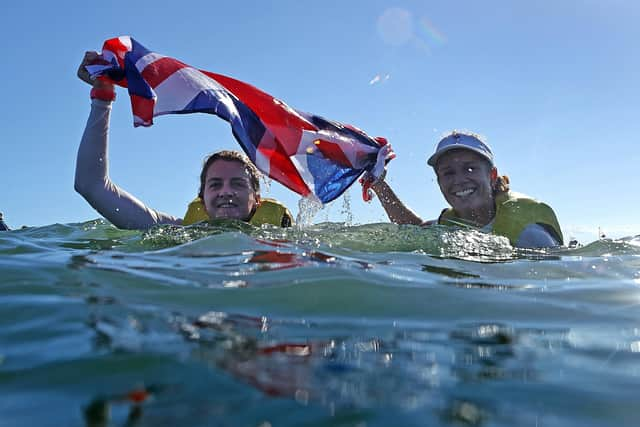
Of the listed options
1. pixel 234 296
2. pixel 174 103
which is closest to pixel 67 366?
pixel 234 296

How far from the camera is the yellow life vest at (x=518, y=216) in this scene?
6484 millimetres

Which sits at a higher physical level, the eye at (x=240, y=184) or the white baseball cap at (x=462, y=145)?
the white baseball cap at (x=462, y=145)

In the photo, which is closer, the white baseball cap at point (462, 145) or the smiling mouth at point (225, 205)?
the smiling mouth at point (225, 205)

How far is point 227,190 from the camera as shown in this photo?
6.20 meters

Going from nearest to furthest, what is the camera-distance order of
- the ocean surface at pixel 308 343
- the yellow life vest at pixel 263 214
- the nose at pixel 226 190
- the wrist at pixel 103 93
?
the ocean surface at pixel 308 343, the wrist at pixel 103 93, the nose at pixel 226 190, the yellow life vest at pixel 263 214

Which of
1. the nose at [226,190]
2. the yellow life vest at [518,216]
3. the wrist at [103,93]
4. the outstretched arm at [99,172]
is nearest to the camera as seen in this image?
the outstretched arm at [99,172]

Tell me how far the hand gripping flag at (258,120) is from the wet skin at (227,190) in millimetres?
259

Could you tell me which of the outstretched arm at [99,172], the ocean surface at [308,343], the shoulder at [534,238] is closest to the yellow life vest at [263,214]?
the outstretched arm at [99,172]

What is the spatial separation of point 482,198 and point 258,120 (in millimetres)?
2978

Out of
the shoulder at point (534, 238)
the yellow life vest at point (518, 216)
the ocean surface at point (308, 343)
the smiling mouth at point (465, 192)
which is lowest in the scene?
the ocean surface at point (308, 343)

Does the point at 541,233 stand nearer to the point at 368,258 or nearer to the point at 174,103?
the point at 368,258

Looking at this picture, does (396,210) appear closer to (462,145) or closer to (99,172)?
(462,145)

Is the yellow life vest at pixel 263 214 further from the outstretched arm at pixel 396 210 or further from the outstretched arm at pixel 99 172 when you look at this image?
the outstretched arm at pixel 396 210

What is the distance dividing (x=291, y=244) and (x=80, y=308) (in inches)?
104
